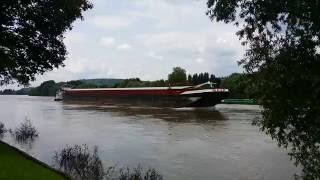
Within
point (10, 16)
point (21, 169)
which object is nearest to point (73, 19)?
point (10, 16)

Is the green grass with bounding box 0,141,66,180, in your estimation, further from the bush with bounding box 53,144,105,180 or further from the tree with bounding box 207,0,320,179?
the tree with bounding box 207,0,320,179

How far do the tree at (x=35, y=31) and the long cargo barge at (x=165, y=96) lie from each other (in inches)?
1949

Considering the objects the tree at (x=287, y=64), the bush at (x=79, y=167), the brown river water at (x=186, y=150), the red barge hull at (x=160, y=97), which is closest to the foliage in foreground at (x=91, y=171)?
the bush at (x=79, y=167)

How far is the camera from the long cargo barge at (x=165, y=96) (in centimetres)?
7056

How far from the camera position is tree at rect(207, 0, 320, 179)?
31.5 feet

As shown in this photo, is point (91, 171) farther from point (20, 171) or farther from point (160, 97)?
point (160, 97)

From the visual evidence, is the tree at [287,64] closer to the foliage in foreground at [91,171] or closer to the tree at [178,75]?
the foliage in foreground at [91,171]

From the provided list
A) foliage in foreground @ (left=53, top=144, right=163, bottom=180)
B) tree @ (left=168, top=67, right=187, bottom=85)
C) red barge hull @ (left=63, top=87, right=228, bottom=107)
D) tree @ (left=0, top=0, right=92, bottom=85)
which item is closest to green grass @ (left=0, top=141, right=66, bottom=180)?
foliage in foreground @ (left=53, top=144, right=163, bottom=180)

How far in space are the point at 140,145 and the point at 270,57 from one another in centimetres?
1746

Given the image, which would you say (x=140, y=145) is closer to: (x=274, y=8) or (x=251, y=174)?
(x=251, y=174)

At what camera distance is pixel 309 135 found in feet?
33.1

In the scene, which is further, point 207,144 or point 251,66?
point 207,144

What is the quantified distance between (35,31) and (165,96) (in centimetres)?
5573

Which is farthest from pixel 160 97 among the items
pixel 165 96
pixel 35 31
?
pixel 35 31
